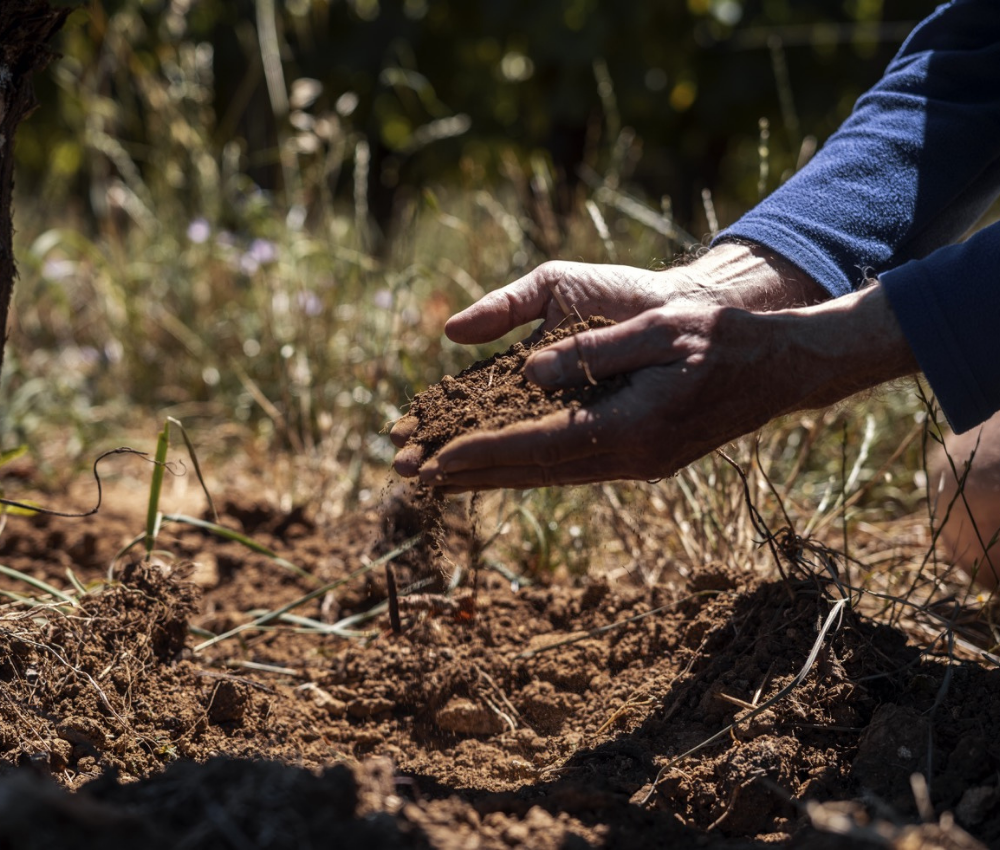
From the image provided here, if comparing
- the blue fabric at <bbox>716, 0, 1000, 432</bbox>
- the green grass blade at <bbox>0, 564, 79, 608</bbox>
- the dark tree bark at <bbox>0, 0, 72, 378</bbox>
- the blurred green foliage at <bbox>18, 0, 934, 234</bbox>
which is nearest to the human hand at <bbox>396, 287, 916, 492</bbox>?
the blue fabric at <bbox>716, 0, 1000, 432</bbox>

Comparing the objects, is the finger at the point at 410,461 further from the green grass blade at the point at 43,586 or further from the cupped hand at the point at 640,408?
the green grass blade at the point at 43,586

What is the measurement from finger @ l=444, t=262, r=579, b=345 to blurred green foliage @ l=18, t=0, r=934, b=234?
3.12 m

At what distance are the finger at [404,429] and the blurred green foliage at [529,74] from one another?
10.6ft

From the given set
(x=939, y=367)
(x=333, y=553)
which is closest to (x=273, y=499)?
(x=333, y=553)

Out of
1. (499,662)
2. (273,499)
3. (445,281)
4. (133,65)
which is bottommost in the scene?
(499,662)

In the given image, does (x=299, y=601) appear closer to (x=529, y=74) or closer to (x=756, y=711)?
(x=756, y=711)

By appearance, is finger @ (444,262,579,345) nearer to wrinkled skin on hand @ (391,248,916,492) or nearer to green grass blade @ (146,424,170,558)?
wrinkled skin on hand @ (391,248,916,492)

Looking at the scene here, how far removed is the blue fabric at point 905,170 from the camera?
1919 millimetres

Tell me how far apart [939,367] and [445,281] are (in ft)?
→ 8.33

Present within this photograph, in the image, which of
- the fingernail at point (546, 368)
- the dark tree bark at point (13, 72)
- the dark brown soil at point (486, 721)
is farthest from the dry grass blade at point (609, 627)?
the dark tree bark at point (13, 72)

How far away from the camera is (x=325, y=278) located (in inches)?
151

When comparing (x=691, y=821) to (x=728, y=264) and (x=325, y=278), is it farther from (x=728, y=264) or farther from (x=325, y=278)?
(x=325, y=278)

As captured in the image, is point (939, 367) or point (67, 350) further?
point (67, 350)

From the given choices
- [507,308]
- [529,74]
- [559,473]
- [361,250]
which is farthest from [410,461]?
[529,74]
